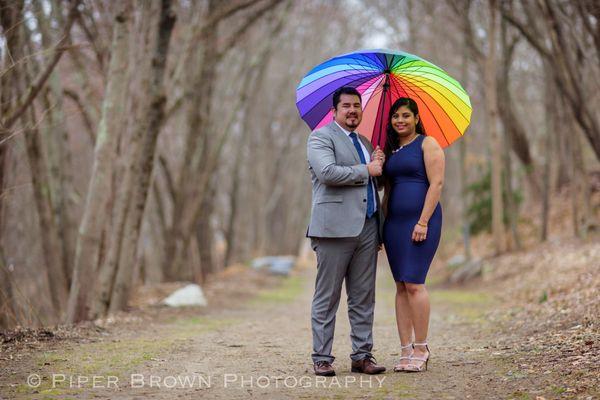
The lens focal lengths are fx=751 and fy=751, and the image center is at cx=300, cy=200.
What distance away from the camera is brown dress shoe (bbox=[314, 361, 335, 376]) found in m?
5.30

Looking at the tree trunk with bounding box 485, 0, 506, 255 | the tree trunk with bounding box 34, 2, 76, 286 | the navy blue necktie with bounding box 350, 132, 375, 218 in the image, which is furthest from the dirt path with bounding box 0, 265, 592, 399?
the tree trunk with bounding box 485, 0, 506, 255

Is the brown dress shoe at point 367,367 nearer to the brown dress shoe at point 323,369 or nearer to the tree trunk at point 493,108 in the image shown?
the brown dress shoe at point 323,369

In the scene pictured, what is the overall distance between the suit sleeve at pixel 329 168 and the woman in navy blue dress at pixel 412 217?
13.7 inches

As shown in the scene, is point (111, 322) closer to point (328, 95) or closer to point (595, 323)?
point (328, 95)

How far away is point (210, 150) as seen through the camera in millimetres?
15797

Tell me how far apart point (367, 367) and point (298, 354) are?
126 cm

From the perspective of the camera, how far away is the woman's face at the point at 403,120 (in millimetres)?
5558

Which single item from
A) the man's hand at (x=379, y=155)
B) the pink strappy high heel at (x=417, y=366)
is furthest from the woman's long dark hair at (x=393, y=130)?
the pink strappy high heel at (x=417, y=366)

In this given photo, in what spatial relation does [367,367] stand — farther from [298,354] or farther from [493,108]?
[493,108]

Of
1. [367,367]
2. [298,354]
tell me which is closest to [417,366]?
[367,367]

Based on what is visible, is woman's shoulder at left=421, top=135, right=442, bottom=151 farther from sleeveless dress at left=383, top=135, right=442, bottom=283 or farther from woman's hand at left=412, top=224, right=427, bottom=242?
woman's hand at left=412, top=224, right=427, bottom=242

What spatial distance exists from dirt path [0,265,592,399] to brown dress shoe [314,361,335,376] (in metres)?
0.07

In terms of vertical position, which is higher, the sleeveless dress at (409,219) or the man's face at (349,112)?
the man's face at (349,112)

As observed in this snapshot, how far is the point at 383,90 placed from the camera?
5988mm
